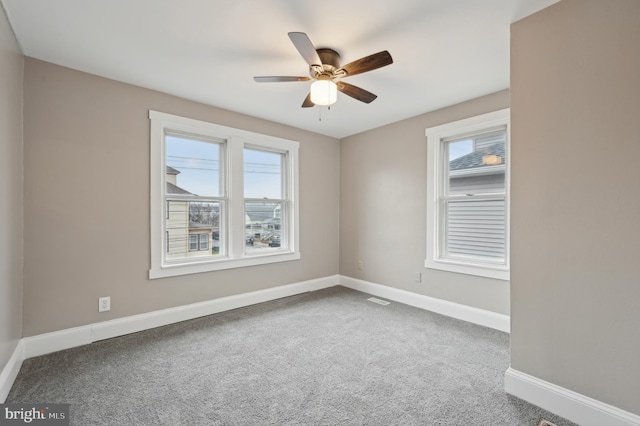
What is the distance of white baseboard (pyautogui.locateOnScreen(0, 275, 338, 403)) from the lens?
2096 mm

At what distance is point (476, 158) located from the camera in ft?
10.9

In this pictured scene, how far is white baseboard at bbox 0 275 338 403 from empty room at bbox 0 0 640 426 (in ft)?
0.07

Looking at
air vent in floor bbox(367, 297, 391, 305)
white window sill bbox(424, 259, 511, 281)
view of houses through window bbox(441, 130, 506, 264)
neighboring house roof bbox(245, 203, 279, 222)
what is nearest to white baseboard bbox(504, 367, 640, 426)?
white window sill bbox(424, 259, 511, 281)

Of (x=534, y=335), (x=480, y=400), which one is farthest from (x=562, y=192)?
(x=480, y=400)

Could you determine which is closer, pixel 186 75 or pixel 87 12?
pixel 87 12

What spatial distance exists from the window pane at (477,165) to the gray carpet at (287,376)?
1563 mm

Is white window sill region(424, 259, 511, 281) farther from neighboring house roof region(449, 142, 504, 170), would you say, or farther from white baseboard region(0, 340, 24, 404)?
white baseboard region(0, 340, 24, 404)

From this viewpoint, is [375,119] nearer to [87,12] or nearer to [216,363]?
[87,12]

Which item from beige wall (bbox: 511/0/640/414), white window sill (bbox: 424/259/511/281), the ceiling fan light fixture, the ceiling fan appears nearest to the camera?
beige wall (bbox: 511/0/640/414)

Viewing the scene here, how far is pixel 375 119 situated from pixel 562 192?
2549mm

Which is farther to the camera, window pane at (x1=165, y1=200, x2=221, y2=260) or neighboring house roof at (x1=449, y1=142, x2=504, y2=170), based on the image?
window pane at (x1=165, y1=200, x2=221, y2=260)

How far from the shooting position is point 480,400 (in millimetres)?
1836

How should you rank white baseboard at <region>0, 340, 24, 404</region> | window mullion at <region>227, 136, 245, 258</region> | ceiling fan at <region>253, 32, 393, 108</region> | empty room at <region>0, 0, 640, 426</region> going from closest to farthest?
1. empty room at <region>0, 0, 640, 426</region>
2. white baseboard at <region>0, 340, 24, 404</region>
3. ceiling fan at <region>253, 32, 393, 108</region>
4. window mullion at <region>227, 136, 245, 258</region>

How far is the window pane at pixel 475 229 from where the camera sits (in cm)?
314
